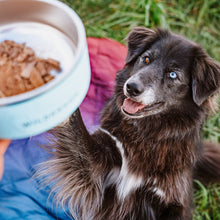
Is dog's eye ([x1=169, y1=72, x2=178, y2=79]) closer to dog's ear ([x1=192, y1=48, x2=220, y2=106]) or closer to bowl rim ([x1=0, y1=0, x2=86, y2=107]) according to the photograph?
dog's ear ([x1=192, y1=48, x2=220, y2=106])

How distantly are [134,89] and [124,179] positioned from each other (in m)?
0.80

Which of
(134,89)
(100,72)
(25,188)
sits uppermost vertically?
(134,89)

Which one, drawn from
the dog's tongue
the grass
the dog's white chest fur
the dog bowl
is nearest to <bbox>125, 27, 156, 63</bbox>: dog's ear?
the dog's tongue

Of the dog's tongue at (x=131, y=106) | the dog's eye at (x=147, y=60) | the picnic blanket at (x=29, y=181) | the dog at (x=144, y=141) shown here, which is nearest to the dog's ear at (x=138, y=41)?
the dog at (x=144, y=141)

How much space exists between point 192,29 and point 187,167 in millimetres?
2488

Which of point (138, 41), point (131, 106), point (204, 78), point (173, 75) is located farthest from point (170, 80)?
point (138, 41)

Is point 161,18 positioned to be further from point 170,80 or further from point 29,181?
point 29,181

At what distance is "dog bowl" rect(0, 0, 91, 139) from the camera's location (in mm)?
1109

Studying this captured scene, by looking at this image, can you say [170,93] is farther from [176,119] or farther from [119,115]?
[119,115]

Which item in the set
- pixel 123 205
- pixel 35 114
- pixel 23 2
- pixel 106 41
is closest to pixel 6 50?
pixel 23 2

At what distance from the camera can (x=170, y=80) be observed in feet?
6.85

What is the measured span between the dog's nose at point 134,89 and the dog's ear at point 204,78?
1.38 feet

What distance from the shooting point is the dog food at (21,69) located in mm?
1260

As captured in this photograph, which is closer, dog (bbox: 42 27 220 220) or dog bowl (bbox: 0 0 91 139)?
dog bowl (bbox: 0 0 91 139)
